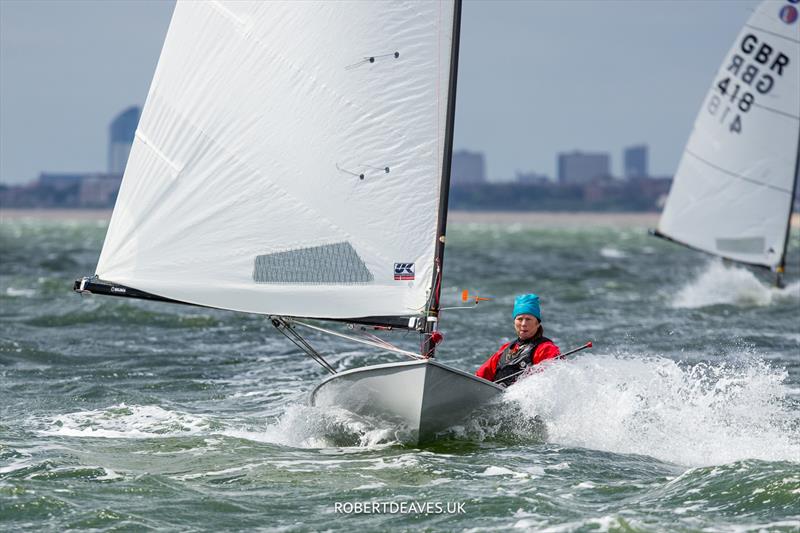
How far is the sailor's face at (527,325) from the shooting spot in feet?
32.0

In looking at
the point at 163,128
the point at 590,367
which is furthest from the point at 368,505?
the point at 163,128

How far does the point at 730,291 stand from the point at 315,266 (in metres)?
17.8

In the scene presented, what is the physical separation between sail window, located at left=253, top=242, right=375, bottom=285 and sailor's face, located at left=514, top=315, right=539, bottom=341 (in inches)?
49.9

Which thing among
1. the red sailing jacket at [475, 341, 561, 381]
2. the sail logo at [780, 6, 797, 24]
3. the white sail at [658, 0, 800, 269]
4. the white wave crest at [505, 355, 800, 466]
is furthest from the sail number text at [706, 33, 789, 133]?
the red sailing jacket at [475, 341, 561, 381]

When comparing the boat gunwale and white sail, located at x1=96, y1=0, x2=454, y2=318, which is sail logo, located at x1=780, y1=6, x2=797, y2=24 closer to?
white sail, located at x1=96, y1=0, x2=454, y2=318

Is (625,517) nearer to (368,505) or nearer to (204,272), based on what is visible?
(368,505)

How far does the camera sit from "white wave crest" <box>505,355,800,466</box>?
9297mm

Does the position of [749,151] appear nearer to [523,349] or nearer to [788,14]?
[788,14]

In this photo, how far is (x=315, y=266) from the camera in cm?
953

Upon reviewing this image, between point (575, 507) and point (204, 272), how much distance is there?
3501 mm

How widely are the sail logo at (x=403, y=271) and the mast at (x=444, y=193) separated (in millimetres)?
179

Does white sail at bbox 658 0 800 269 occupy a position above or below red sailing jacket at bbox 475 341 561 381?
above

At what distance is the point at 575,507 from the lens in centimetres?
766

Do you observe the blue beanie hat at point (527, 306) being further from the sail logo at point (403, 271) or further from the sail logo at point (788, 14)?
the sail logo at point (788, 14)
